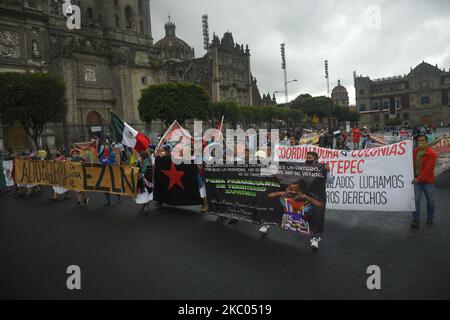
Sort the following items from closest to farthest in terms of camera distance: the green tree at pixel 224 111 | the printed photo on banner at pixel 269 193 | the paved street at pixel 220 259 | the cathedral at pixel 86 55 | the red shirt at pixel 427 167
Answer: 1. the paved street at pixel 220 259
2. the printed photo on banner at pixel 269 193
3. the red shirt at pixel 427 167
4. the cathedral at pixel 86 55
5. the green tree at pixel 224 111

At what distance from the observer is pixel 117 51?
165 ft

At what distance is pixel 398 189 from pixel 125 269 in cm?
568

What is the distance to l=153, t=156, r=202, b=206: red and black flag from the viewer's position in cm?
921

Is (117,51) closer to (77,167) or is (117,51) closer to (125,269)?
(77,167)

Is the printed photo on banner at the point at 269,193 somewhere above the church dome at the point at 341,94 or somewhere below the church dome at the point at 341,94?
below

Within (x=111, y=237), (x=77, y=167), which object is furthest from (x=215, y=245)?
(x=77, y=167)

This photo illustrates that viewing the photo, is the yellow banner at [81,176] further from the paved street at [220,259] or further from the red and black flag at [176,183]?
the paved street at [220,259]

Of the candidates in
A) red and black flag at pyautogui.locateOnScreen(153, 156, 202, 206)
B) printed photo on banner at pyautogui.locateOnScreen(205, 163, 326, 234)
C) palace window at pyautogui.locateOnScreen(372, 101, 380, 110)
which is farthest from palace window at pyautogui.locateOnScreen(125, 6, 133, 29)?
palace window at pyautogui.locateOnScreen(372, 101, 380, 110)

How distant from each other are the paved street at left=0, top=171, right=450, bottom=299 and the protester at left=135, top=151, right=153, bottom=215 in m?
0.79

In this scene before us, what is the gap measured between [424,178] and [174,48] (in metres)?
105

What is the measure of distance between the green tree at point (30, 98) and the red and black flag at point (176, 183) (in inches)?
945

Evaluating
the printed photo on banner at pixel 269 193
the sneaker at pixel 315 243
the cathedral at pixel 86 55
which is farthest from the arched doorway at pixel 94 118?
the sneaker at pixel 315 243

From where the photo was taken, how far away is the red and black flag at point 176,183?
9211 millimetres

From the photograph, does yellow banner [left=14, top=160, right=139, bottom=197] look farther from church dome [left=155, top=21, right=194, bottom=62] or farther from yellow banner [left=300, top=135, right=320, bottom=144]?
church dome [left=155, top=21, right=194, bottom=62]
